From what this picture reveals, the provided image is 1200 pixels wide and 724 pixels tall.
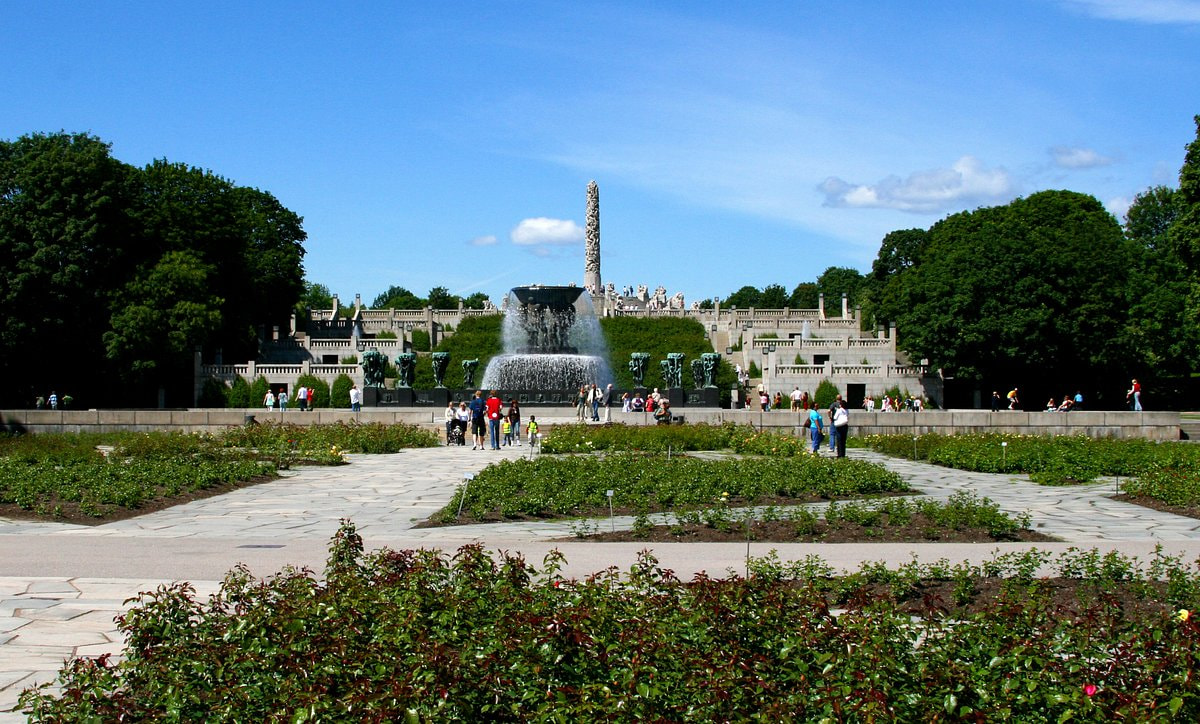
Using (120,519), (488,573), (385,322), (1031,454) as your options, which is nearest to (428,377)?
(385,322)

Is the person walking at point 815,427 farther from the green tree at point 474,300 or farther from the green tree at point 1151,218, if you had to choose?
the green tree at point 474,300

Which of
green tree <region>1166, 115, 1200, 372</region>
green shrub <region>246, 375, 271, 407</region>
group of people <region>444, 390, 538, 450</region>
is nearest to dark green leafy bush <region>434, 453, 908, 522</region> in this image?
group of people <region>444, 390, 538, 450</region>

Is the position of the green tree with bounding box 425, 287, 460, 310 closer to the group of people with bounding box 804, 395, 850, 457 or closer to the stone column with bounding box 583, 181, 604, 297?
the stone column with bounding box 583, 181, 604, 297

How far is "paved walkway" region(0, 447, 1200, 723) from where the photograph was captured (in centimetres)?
753

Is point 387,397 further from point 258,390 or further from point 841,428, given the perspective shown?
point 258,390

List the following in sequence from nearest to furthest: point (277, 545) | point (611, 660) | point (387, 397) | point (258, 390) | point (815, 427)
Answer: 1. point (611, 660)
2. point (277, 545)
3. point (815, 427)
4. point (387, 397)
5. point (258, 390)

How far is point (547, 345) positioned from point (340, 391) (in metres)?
14.2

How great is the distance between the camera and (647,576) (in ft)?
22.1

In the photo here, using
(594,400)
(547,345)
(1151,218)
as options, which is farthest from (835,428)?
(1151,218)

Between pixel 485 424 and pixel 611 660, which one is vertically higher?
pixel 485 424

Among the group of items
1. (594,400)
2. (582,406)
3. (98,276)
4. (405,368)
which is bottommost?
(582,406)

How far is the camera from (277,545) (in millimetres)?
11016

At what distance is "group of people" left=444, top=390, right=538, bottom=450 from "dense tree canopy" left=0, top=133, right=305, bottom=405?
24.8 m

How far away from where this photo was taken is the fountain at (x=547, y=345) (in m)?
43.2
